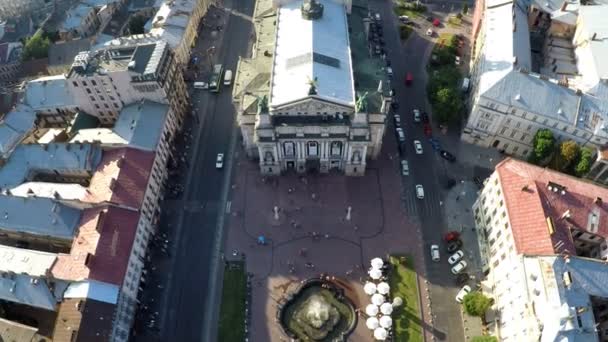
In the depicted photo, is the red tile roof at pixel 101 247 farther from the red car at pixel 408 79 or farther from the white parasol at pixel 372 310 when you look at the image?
the red car at pixel 408 79

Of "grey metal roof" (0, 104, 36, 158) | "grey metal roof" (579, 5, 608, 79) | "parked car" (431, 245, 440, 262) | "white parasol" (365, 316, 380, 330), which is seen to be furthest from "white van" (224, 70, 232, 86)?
"grey metal roof" (579, 5, 608, 79)

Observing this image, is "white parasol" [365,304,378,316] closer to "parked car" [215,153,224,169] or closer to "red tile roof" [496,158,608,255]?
"red tile roof" [496,158,608,255]

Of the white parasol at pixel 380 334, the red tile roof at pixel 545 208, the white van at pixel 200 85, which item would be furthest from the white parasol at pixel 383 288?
the white van at pixel 200 85

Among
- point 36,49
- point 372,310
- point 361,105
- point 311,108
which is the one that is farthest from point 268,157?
point 36,49

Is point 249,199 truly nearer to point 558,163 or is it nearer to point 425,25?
point 558,163

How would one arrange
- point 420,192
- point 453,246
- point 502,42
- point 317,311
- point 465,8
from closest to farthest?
point 317,311
point 453,246
point 420,192
point 502,42
point 465,8

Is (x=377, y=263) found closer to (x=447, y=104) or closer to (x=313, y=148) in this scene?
(x=313, y=148)
